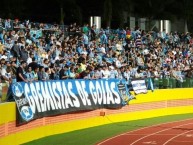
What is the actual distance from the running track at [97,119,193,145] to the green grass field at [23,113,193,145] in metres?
0.56

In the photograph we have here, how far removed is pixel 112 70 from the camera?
82.1 feet

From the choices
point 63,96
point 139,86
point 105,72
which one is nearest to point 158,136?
point 63,96

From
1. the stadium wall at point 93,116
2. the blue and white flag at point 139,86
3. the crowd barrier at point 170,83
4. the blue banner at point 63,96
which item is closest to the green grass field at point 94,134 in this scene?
the stadium wall at point 93,116

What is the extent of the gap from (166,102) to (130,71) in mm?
2897

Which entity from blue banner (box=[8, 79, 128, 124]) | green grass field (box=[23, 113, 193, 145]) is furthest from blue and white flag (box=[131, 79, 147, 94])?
green grass field (box=[23, 113, 193, 145])

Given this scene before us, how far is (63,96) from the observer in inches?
779

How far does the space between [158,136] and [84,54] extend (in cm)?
832

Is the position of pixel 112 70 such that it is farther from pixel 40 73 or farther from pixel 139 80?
pixel 40 73

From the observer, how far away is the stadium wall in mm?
16320

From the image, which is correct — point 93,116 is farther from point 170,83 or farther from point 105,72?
point 170,83

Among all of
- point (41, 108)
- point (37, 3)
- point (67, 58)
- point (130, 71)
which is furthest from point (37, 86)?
point (37, 3)

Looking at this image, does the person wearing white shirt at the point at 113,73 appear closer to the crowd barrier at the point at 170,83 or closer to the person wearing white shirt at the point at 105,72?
the person wearing white shirt at the point at 105,72

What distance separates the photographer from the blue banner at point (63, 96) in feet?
56.1

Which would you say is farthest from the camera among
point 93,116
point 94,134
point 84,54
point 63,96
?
point 84,54
